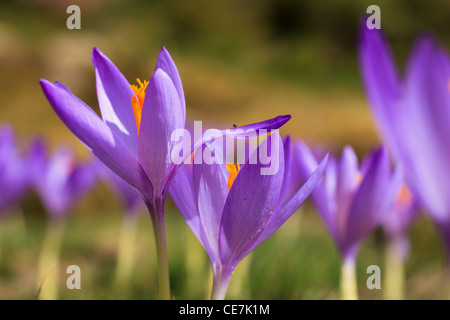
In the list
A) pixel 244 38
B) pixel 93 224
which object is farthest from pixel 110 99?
pixel 244 38

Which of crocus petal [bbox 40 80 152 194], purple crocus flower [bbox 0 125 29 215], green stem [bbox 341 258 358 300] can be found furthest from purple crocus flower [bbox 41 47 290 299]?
purple crocus flower [bbox 0 125 29 215]

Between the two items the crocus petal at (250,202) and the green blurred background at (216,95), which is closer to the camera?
the crocus petal at (250,202)

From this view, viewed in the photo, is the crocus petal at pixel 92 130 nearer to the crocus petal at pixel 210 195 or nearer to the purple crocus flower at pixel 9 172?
the crocus petal at pixel 210 195

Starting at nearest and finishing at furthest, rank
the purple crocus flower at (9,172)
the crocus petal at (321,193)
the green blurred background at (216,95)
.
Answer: the crocus petal at (321,193) → the purple crocus flower at (9,172) → the green blurred background at (216,95)

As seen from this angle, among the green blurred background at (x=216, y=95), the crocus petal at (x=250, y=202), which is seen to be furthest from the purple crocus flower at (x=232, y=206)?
the green blurred background at (x=216, y=95)

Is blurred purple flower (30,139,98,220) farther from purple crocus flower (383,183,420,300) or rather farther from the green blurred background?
purple crocus flower (383,183,420,300)
